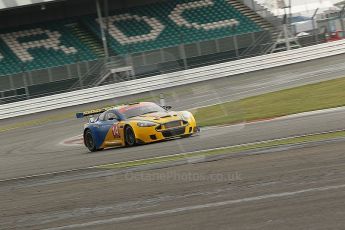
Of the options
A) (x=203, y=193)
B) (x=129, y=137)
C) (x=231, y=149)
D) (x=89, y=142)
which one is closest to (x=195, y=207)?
(x=203, y=193)

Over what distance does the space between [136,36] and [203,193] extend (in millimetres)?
36834

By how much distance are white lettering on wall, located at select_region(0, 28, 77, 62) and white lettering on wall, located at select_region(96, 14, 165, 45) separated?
9.58 ft

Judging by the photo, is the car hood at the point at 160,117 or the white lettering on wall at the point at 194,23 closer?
the car hood at the point at 160,117

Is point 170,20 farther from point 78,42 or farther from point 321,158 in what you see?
point 321,158

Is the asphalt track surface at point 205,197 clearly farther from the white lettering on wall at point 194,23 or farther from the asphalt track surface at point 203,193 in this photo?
the white lettering on wall at point 194,23

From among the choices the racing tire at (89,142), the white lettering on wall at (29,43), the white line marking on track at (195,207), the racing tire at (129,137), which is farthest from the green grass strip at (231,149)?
the white lettering on wall at (29,43)

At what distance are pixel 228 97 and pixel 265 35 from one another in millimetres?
12364

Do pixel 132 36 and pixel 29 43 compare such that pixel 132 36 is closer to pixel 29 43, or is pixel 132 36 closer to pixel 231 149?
pixel 29 43

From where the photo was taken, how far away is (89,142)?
18.9m

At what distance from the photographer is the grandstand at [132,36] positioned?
124 feet

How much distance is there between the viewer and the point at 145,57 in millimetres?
37344

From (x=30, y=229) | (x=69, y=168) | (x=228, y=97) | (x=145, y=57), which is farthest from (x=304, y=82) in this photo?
(x=30, y=229)

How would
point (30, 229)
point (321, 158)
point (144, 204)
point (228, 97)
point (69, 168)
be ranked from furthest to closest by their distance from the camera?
1. point (228, 97)
2. point (69, 168)
3. point (321, 158)
4. point (144, 204)
5. point (30, 229)

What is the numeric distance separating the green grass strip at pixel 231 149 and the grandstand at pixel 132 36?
2396cm
